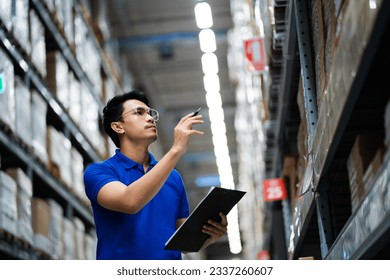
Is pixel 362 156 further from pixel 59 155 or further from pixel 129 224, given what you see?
pixel 59 155

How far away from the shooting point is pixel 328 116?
2.67 m

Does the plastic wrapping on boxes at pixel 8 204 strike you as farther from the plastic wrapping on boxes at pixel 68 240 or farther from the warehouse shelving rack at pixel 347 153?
the warehouse shelving rack at pixel 347 153

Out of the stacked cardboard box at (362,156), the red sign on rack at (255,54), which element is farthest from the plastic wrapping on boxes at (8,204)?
the stacked cardboard box at (362,156)

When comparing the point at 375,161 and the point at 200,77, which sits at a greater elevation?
the point at 200,77

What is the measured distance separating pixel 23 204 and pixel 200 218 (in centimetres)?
347

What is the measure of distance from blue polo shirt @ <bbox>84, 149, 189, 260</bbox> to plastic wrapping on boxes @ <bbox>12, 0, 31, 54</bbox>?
10.9 ft

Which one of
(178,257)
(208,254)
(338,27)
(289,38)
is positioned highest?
(208,254)

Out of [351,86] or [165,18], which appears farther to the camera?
[165,18]

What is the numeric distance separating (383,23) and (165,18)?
10.5 metres

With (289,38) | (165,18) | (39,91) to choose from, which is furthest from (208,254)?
(289,38)

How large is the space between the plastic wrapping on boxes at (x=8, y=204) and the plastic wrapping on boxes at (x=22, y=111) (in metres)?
0.44

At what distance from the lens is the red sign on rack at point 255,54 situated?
6.21 m

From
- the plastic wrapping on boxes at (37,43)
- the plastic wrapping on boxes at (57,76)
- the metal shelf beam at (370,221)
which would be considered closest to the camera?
the metal shelf beam at (370,221)
